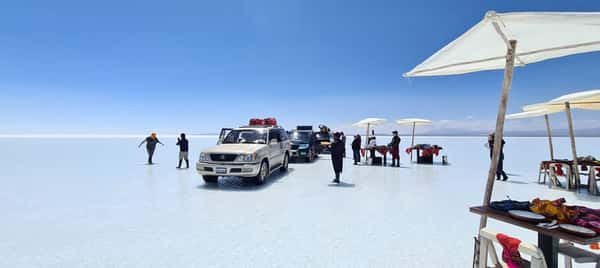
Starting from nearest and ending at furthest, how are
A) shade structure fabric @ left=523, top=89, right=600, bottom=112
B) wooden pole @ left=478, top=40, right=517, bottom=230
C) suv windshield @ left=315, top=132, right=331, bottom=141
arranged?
1. wooden pole @ left=478, top=40, right=517, bottom=230
2. shade structure fabric @ left=523, top=89, right=600, bottom=112
3. suv windshield @ left=315, top=132, right=331, bottom=141

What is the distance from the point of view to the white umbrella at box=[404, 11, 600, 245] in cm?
266

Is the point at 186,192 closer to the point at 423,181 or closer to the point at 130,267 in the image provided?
the point at 130,267

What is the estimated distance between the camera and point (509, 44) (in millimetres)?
3109

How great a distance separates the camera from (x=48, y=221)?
5.34 meters

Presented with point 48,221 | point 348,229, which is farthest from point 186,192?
point 348,229

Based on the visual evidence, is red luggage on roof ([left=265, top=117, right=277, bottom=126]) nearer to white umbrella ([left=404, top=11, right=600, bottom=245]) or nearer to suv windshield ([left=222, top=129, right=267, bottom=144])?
suv windshield ([left=222, top=129, right=267, bottom=144])

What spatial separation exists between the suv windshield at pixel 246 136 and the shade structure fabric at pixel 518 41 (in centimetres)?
667

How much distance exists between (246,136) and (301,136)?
24.1ft

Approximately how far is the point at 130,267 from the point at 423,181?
8766mm

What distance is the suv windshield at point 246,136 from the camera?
391 inches

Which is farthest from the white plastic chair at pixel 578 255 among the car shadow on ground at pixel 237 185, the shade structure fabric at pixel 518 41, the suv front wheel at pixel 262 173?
the suv front wheel at pixel 262 173

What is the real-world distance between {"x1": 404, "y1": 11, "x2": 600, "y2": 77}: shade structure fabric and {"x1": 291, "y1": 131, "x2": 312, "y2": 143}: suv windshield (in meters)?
13.0

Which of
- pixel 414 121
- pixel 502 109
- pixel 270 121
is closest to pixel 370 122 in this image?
pixel 414 121

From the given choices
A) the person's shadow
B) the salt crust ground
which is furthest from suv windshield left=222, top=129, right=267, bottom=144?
the person's shadow
